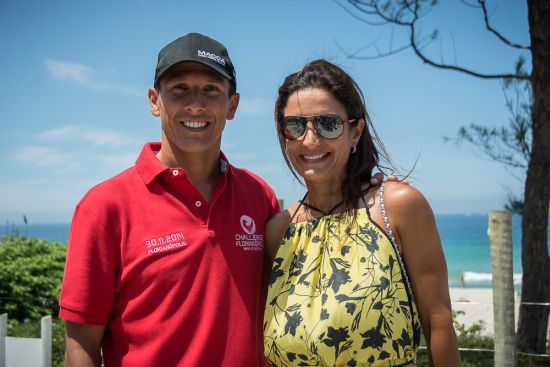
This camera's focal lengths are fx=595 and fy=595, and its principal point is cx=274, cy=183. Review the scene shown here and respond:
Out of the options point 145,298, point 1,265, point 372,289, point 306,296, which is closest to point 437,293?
point 372,289

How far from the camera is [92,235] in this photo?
7.59ft

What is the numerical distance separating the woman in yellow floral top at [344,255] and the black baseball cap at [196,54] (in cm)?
33

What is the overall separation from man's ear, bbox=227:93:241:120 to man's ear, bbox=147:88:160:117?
32 cm

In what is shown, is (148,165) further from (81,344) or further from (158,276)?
(81,344)

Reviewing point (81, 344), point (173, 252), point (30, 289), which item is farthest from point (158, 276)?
point (30, 289)

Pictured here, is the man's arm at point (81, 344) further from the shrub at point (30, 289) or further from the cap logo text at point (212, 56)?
the shrub at point (30, 289)

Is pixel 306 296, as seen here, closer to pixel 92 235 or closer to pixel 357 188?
pixel 357 188

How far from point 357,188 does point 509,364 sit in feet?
11.4

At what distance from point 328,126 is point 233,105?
0.48 m

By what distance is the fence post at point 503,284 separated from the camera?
5090 millimetres

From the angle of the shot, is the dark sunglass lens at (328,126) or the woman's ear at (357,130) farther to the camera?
the woman's ear at (357,130)

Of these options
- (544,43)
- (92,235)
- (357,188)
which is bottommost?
(92,235)

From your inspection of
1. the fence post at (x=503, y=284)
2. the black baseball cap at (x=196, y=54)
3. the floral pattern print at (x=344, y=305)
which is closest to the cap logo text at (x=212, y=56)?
the black baseball cap at (x=196, y=54)

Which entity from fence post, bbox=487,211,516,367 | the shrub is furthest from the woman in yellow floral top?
the shrub
